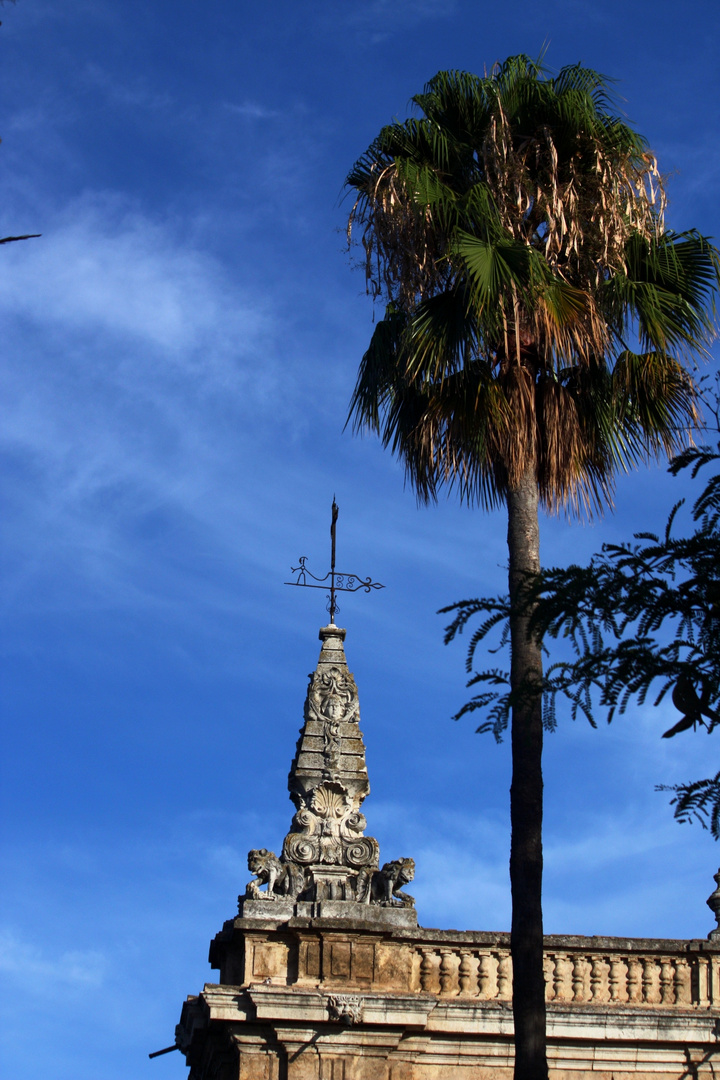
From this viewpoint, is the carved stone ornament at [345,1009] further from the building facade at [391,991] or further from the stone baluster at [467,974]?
the stone baluster at [467,974]

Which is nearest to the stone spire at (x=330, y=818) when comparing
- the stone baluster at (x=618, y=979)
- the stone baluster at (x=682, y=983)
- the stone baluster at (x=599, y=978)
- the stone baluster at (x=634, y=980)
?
the stone baluster at (x=599, y=978)

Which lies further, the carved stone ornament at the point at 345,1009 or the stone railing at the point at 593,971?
the stone railing at the point at 593,971

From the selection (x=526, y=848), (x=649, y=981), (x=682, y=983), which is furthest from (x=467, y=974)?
(x=526, y=848)

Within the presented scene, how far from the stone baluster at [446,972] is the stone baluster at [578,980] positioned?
1193 millimetres

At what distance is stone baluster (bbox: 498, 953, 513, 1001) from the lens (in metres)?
14.2

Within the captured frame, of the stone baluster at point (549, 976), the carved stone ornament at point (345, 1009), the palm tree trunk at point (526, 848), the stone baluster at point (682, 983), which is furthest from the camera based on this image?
the stone baluster at point (682, 983)

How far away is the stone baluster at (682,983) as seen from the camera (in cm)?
1448

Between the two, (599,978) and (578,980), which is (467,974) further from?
(599,978)

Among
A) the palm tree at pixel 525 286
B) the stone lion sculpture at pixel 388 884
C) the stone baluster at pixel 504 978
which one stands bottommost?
the stone baluster at pixel 504 978

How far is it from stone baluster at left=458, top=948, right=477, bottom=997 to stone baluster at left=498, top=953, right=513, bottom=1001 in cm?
24

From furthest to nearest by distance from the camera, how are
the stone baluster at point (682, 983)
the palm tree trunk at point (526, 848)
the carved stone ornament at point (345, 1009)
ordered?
1. the stone baluster at point (682, 983)
2. the carved stone ornament at point (345, 1009)
3. the palm tree trunk at point (526, 848)

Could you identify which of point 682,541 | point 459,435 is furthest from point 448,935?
point 682,541

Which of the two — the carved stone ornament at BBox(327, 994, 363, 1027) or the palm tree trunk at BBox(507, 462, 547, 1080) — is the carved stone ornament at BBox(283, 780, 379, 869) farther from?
the palm tree trunk at BBox(507, 462, 547, 1080)

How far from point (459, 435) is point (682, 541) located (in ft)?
15.9
